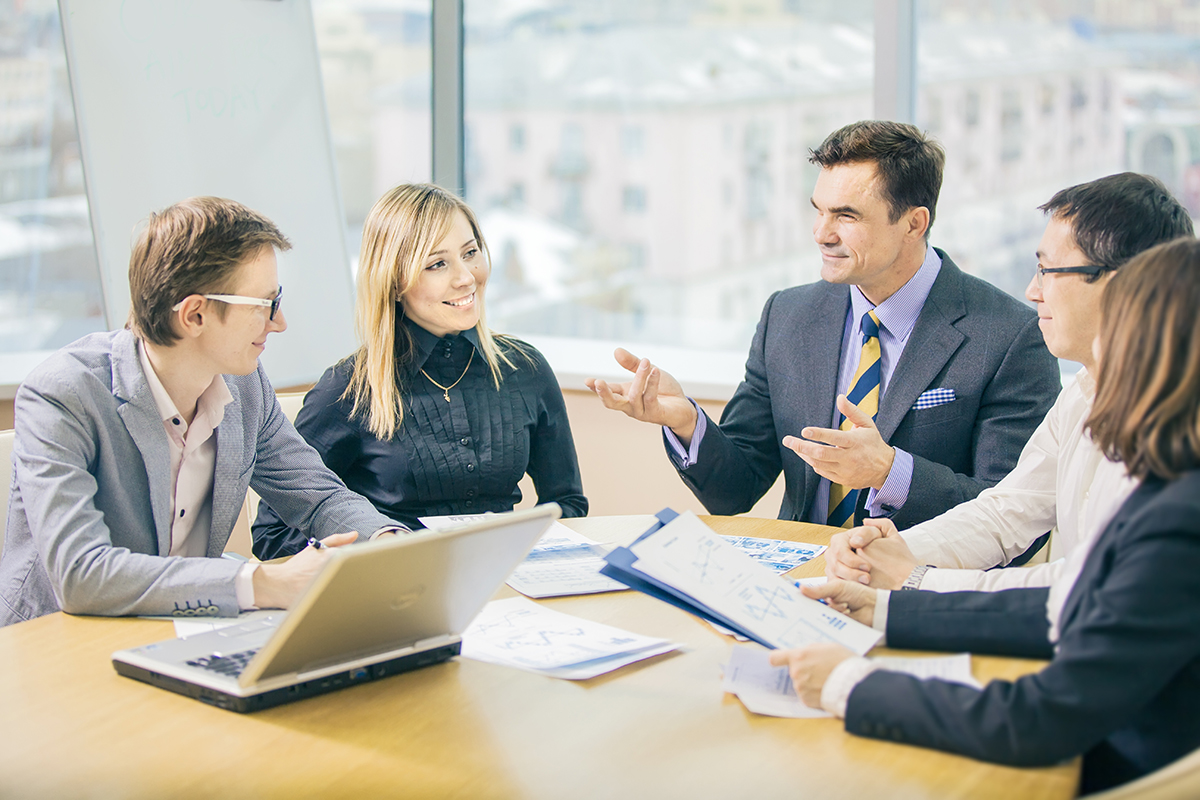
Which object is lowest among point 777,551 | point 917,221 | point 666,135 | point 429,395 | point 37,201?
point 777,551

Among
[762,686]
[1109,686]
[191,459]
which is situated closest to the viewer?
[1109,686]

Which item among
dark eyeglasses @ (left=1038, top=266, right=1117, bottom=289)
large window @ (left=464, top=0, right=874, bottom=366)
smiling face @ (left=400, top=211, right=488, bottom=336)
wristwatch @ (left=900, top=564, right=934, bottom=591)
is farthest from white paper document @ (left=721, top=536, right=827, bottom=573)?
large window @ (left=464, top=0, right=874, bottom=366)

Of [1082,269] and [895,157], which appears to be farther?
[895,157]

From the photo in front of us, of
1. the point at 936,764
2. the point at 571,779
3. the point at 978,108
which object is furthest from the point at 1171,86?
the point at 571,779

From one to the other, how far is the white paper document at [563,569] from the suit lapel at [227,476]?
557mm

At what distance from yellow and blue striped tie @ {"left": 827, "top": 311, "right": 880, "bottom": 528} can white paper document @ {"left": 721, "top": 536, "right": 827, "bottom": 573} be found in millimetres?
511

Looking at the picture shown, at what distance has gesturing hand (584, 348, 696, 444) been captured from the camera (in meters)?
2.32

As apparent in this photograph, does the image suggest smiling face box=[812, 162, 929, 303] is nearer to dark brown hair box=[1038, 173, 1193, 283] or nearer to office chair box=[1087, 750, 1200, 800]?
dark brown hair box=[1038, 173, 1193, 283]

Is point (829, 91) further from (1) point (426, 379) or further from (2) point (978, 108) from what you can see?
(1) point (426, 379)

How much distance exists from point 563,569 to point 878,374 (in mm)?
1055

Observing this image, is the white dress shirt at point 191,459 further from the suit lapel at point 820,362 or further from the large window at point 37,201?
the large window at point 37,201

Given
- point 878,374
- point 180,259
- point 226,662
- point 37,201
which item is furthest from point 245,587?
point 37,201

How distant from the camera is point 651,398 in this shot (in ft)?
7.80

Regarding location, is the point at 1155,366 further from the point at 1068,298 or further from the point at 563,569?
the point at 563,569
